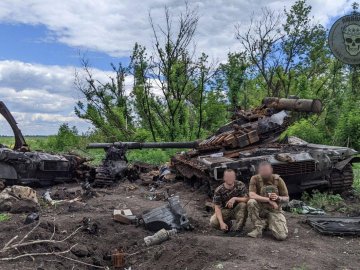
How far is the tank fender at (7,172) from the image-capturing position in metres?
13.1

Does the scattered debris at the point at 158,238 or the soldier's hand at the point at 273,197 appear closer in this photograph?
the soldier's hand at the point at 273,197

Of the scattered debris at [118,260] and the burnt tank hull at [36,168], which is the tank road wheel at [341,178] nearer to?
the scattered debris at [118,260]

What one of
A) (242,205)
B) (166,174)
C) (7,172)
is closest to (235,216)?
(242,205)

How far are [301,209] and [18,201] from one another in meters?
5.39

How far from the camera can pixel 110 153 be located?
14.4 m

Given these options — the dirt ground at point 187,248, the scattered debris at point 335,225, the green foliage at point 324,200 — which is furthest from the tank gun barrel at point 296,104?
the scattered debris at point 335,225

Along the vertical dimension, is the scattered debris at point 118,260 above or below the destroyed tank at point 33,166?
below

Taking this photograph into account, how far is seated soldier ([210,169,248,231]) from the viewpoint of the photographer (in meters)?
7.91

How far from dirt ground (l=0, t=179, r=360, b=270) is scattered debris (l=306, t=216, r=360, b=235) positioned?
11 cm

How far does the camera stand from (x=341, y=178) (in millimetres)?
11562

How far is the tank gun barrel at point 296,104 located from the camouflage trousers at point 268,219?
534 cm

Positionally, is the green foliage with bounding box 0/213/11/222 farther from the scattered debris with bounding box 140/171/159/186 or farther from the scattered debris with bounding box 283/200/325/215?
the scattered debris with bounding box 140/171/159/186

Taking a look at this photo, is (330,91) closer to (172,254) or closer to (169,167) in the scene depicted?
(169,167)

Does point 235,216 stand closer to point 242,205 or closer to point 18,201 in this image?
point 242,205
